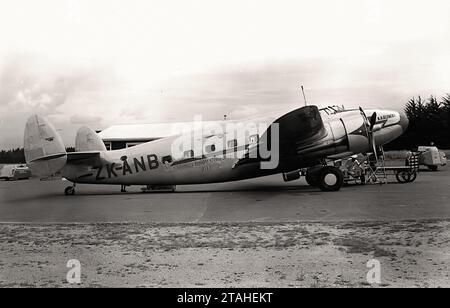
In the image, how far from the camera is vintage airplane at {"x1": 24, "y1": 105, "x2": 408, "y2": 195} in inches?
563

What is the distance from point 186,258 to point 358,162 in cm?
1246

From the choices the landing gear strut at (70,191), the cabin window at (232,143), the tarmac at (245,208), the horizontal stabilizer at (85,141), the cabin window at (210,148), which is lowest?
the tarmac at (245,208)

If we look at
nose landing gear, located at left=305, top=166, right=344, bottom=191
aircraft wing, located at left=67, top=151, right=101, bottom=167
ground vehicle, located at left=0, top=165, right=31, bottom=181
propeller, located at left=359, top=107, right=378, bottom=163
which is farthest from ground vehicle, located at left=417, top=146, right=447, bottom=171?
ground vehicle, located at left=0, top=165, right=31, bottom=181

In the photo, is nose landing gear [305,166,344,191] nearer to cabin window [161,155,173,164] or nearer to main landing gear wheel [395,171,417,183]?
main landing gear wheel [395,171,417,183]

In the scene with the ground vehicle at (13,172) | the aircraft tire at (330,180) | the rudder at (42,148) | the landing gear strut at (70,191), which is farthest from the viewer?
the ground vehicle at (13,172)

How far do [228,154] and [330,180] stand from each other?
3624mm

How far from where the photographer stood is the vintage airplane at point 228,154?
14.3 m

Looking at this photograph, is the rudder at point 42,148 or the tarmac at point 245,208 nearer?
the tarmac at point 245,208

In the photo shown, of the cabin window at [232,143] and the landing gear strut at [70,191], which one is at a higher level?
the cabin window at [232,143]

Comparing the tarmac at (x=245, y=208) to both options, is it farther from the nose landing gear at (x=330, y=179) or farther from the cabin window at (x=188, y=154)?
the cabin window at (x=188, y=154)

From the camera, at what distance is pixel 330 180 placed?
14.2 metres

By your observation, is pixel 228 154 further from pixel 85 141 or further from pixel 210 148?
pixel 85 141

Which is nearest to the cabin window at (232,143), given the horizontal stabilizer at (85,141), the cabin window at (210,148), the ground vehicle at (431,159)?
the cabin window at (210,148)
